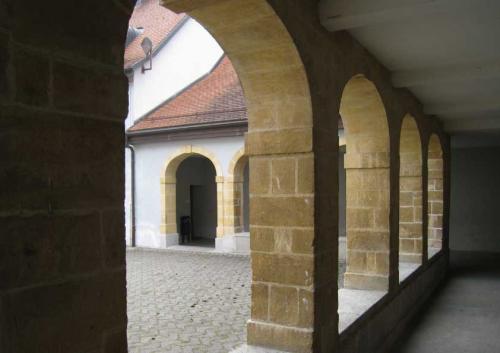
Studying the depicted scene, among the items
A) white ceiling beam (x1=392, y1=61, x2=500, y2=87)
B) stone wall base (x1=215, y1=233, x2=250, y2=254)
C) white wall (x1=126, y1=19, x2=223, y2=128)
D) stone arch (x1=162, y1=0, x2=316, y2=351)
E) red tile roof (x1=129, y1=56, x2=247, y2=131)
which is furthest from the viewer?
white wall (x1=126, y1=19, x2=223, y2=128)

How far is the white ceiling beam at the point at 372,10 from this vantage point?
107 inches

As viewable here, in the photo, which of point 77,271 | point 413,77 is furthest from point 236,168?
point 77,271

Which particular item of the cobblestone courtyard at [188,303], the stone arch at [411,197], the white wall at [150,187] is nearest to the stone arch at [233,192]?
the cobblestone courtyard at [188,303]

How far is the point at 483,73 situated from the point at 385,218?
1.64 m

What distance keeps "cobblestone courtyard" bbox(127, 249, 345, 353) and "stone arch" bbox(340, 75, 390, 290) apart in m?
1.44

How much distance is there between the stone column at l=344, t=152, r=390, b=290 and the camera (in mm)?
4602

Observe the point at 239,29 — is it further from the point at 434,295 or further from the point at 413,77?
the point at 434,295

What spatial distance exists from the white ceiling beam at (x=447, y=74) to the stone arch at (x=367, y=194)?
585 millimetres

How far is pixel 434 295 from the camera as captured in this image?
23.2 ft

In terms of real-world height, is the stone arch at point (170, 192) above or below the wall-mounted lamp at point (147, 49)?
below

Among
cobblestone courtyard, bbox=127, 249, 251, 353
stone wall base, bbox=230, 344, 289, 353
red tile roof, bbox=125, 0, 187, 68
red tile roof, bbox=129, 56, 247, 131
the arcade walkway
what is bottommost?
the arcade walkway

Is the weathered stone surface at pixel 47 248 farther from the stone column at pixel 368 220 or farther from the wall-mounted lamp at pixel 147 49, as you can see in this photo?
the wall-mounted lamp at pixel 147 49

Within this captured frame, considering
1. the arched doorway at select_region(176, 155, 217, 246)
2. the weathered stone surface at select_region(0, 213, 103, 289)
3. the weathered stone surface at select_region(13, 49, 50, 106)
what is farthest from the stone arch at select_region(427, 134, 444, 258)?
the weathered stone surface at select_region(13, 49, 50, 106)

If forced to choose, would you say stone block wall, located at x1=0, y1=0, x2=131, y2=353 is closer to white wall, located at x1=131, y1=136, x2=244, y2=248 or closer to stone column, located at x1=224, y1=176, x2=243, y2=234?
stone column, located at x1=224, y1=176, x2=243, y2=234
